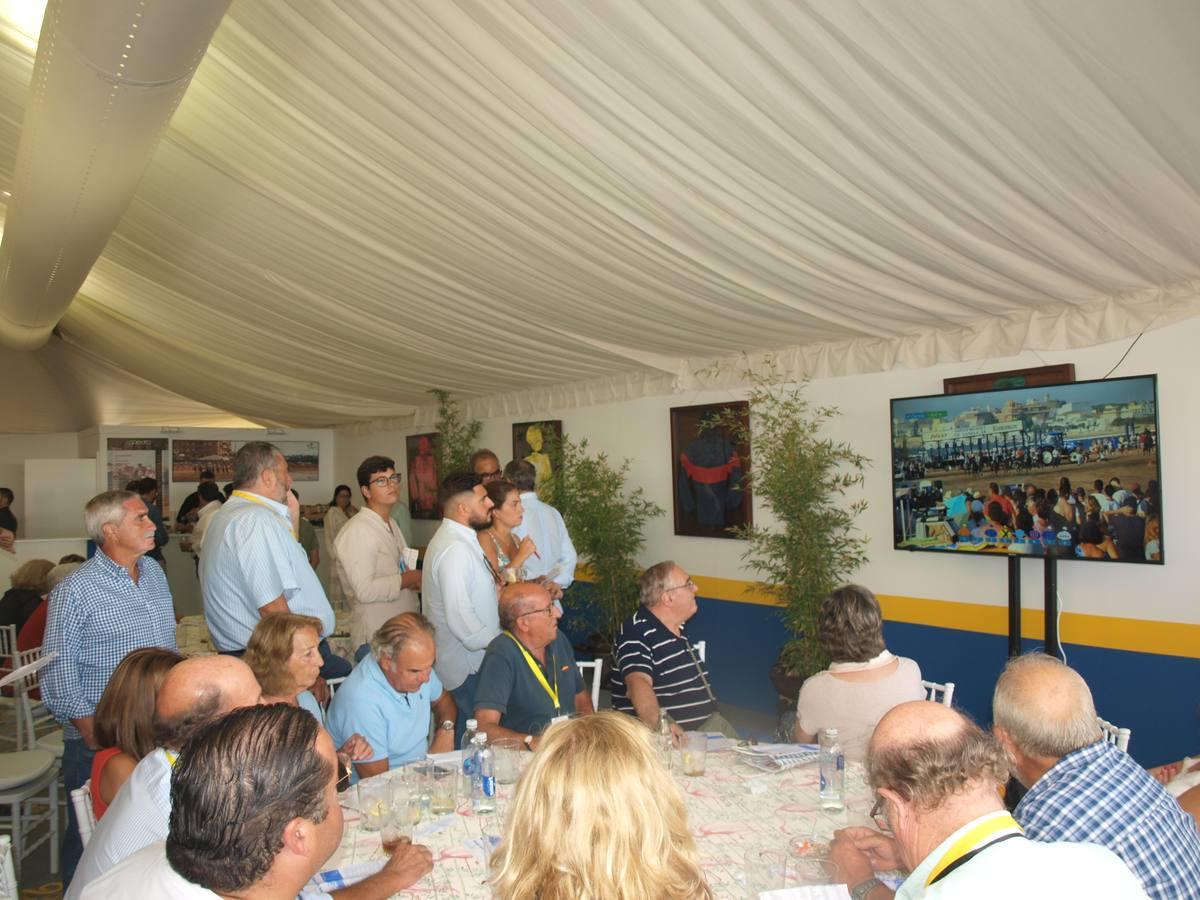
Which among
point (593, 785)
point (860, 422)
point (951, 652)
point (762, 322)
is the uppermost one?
point (762, 322)

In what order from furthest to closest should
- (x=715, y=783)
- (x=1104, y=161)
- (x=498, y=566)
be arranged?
(x=498, y=566)
(x=1104, y=161)
(x=715, y=783)

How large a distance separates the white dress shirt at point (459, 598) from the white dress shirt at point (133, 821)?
6.56 feet

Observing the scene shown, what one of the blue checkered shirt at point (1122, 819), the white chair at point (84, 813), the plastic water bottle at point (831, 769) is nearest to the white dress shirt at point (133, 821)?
the white chair at point (84, 813)

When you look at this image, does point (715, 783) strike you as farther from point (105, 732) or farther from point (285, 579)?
point (285, 579)

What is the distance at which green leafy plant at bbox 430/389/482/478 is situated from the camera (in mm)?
9312

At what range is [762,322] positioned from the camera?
538cm

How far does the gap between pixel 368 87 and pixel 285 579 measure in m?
1.99

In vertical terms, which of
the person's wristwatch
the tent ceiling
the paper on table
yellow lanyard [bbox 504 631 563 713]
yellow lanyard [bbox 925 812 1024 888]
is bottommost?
the person's wristwatch

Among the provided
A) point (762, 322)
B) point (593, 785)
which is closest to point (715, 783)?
point (593, 785)

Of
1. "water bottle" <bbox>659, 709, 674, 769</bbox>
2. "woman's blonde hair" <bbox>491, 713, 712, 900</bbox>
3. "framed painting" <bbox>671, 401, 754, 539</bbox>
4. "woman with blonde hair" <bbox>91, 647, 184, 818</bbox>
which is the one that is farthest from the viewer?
"framed painting" <bbox>671, 401, 754, 539</bbox>

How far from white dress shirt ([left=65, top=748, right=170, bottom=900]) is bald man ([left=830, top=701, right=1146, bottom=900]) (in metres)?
1.45

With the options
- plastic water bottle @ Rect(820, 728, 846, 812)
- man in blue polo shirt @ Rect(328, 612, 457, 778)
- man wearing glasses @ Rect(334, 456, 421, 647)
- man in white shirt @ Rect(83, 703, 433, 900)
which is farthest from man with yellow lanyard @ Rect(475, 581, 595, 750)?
man in white shirt @ Rect(83, 703, 433, 900)

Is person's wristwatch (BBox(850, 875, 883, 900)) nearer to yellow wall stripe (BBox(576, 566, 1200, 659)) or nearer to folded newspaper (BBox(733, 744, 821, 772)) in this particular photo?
folded newspaper (BBox(733, 744, 821, 772))

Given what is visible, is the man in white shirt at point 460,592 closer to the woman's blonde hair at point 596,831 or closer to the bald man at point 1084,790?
the bald man at point 1084,790
